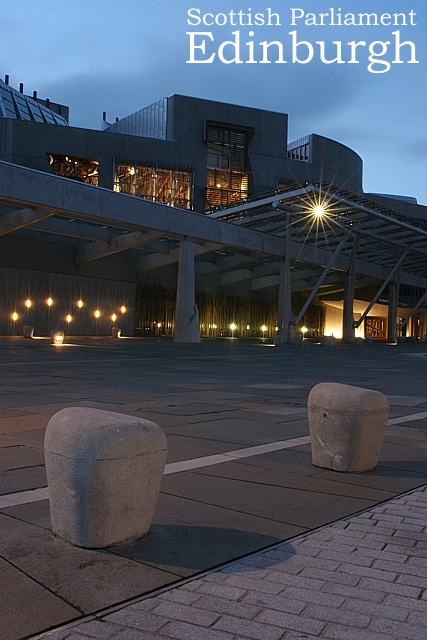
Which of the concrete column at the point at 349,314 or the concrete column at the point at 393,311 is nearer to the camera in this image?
the concrete column at the point at 349,314

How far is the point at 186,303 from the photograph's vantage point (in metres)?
42.3

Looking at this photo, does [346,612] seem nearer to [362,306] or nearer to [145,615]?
[145,615]

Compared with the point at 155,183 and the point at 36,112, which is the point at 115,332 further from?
the point at 36,112

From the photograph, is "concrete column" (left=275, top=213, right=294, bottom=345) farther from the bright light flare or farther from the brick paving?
the brick paving

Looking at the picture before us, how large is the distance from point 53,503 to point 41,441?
11.8 feet

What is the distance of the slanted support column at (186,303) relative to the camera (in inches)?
1654

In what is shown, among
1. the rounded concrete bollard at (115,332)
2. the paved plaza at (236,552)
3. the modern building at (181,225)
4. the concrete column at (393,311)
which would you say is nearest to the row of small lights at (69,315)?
the modern building at (181,225)

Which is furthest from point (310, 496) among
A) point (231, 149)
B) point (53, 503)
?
point (231, 149)

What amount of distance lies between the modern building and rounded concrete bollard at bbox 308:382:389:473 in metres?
26.7

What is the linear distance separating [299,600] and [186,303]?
39.0m

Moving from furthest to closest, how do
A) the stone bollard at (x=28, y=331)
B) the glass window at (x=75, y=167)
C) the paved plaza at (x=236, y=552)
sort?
1. the glass window at (x=75, y=167)
2. the stone bollard at (x=28, y=331)
3. the paved plaza at (x=236, y=552)

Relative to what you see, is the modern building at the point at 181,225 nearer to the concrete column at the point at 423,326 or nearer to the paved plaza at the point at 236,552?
the concrete column at the point at 423,326

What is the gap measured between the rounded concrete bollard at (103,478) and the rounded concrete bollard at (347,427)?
2723 mm

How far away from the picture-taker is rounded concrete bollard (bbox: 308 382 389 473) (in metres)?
6.64
